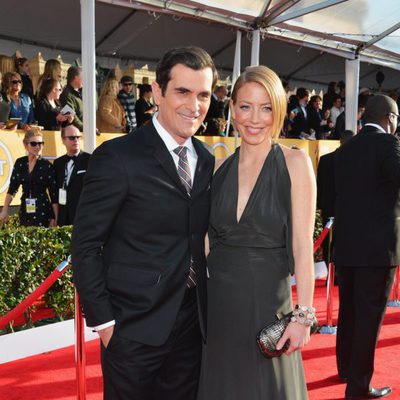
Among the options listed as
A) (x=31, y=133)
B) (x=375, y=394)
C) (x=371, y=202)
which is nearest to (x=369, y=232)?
(x=371, y=202)

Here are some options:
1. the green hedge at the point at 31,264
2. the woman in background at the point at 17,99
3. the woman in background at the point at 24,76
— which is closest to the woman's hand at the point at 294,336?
the green hedge at the point at 31,264

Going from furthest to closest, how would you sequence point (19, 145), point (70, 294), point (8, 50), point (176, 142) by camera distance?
point (8, 50), point (19, 145), point (70, 294), point (176, 142)

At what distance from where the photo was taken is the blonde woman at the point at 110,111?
31.3 feet

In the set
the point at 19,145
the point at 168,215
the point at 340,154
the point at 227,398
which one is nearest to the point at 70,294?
the point at 19,145

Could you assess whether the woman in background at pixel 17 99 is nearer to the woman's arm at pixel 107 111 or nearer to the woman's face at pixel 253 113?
the woman's arm at pixel 107 111

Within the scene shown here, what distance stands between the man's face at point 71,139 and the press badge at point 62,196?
0.47 meters

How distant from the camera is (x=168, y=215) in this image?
236cm

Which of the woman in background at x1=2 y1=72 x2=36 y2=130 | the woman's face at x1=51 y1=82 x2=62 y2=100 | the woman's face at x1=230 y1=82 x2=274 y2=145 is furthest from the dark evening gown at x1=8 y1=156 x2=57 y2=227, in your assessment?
the woman's face at x1=230 y1=82 x2=274 y2=145

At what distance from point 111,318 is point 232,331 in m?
0.67

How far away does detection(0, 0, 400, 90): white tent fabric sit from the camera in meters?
9.68

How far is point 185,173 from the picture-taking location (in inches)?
97.6

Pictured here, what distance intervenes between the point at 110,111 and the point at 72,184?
11.2 ft

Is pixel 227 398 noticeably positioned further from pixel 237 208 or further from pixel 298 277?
pixel 237 208

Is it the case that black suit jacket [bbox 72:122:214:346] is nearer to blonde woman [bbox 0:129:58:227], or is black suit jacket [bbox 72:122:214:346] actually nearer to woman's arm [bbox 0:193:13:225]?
blonde woman [bbox 0:129:58:227]
